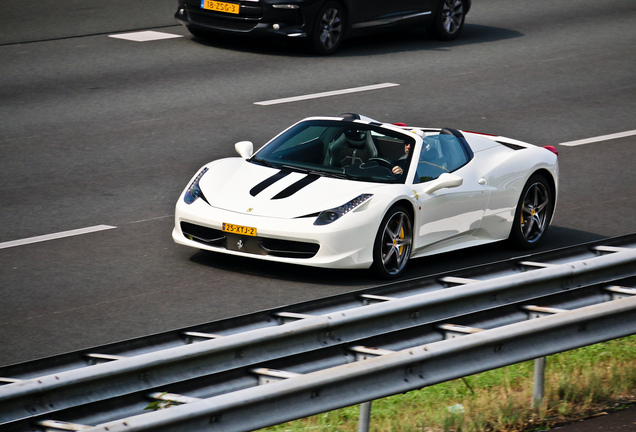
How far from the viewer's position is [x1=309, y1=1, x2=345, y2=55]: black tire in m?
16.5

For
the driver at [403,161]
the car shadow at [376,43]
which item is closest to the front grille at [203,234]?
the driver at [403,161]

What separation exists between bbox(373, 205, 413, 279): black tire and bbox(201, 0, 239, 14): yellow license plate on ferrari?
8233 mm

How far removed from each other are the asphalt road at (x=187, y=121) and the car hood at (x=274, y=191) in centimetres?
57

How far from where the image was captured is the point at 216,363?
5.12m

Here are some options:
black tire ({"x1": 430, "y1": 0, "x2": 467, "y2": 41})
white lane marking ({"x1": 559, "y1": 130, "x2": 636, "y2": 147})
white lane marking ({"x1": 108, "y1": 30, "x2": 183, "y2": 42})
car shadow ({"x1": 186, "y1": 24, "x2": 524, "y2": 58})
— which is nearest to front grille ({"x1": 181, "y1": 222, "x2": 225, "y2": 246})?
white lane marking ({"x1": 559, "y1": 130, "x2": 636, "y2": 147})

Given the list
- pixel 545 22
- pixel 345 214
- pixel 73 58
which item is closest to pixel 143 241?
pixel 345 214

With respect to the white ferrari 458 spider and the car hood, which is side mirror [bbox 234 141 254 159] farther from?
the car hood

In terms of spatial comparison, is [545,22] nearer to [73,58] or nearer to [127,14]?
[127,14]

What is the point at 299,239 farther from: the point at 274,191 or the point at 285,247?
the point at 274,191

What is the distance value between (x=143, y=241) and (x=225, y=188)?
107 cm

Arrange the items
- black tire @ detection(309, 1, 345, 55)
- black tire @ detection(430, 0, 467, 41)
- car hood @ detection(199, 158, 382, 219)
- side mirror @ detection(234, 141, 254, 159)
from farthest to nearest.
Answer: black tire @ detection(430, 0, 467, 41) < black tire @ detection(309, 1, 345, 55) < side mirror @ detection(234, 141, 254, 159) < car hood @ detection(199, 158, 382, 219)

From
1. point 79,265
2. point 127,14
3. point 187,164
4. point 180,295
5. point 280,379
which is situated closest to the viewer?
point 280,379

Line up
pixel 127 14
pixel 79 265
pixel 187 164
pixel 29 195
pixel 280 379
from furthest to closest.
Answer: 1. pixel 127 14
2. pixel 187 164
3. pixel 29 195
4. pixel 79 265
5. pixel 280 379

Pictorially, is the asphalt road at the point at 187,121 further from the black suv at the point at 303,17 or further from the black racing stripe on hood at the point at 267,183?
the black racing stripe on hood at the point at 267,183
